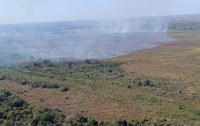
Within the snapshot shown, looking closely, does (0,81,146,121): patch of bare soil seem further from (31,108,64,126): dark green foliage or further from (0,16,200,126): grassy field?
(31,108,64,126): dark green foliage

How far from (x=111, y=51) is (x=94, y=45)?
11.9 metres

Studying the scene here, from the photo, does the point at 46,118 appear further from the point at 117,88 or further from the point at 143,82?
the point at 143,82

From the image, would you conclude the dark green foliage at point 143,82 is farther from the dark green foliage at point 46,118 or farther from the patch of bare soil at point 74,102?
the dark green foliage at point 46,118

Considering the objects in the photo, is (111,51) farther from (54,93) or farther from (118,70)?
(54,93)

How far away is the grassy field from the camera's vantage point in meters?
35.0

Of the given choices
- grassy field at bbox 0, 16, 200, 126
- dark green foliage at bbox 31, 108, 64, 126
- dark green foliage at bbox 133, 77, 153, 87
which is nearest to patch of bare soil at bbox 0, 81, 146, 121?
grassy field at bbox 0, 16, 200, 126

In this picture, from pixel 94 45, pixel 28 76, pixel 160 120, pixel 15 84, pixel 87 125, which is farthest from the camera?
pixel 94 45

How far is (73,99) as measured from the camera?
41.8 metres

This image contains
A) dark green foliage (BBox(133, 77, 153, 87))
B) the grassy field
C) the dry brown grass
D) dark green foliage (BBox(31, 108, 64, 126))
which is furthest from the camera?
dark green foliage (BBox(133, 77, 153, 87))

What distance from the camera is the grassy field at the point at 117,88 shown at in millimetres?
34969

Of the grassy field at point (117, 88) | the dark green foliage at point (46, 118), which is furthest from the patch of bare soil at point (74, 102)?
the dark green foliage at point (46, 118)

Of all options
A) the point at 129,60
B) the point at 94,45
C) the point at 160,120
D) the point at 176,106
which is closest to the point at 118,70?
the point at 129,60

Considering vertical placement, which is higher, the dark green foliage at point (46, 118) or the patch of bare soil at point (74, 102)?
the dark green foliage at point (46, 118)

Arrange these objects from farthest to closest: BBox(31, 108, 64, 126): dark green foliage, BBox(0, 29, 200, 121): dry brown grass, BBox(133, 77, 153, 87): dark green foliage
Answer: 1. BBox(133, 77, 153, 87): dark green foliage
2. BBox(0, 29, 200, 121): dry brown grass
3. BBox(31, 108, 64, 126): dark green foliage
